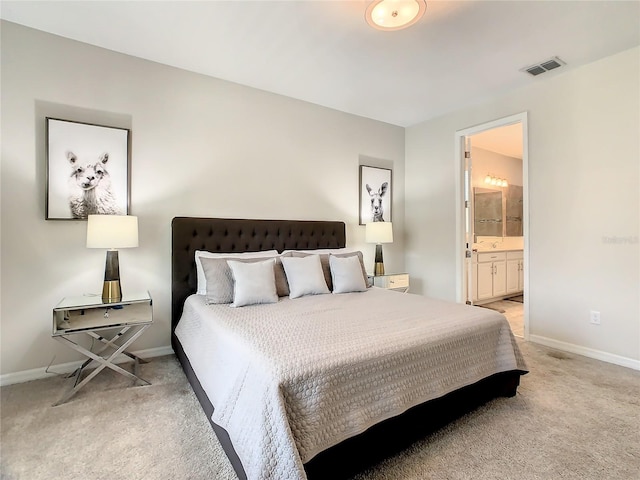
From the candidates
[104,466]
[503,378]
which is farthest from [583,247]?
[104,466]

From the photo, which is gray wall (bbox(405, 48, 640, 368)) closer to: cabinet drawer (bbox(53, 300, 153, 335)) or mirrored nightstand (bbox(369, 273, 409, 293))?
mirrored nightstand (bbox(369, 273, 409, 293))

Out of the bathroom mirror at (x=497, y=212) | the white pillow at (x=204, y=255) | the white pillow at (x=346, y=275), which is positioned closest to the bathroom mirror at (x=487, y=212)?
the bathroom mirror at (x=497, y=212)

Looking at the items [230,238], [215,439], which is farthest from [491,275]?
[215,439]

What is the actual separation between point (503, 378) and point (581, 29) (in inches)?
105

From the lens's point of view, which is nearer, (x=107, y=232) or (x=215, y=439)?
(x=215, y=439)

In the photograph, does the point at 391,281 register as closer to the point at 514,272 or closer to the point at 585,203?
the point at 585,203

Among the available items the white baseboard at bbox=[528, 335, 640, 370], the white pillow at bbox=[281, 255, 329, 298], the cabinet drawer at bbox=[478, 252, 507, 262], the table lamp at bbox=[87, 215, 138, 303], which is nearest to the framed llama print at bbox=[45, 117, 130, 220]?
the table lamp at bbox=[87, 215, 138, 303]

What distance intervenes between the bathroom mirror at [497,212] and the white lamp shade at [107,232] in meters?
A: 5.17

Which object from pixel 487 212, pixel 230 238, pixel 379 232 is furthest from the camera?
pixel 487 212

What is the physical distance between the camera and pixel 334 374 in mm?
1399

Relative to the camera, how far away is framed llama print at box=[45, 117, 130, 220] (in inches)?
98.1

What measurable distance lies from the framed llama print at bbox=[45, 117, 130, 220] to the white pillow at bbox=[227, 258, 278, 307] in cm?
118

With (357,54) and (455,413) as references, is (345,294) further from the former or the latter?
(357,54)

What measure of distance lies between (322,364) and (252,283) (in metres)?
1.24
